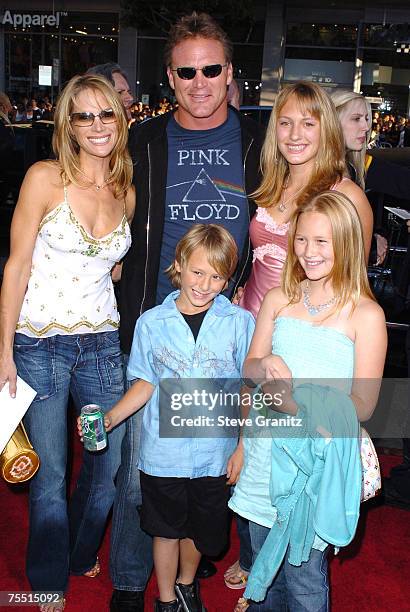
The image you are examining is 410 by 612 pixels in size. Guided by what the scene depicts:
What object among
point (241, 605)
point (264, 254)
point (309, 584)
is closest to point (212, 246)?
point (264, 254)

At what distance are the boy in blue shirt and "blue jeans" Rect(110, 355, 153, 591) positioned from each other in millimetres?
128

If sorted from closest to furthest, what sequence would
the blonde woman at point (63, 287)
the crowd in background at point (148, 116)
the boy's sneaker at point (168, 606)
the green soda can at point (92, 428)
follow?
the green soda can at point (92, 428) → the blonde woman at point (63, 287) → the boy's sneaker at point (168, 606) → the crowd in background at point (148, 116)

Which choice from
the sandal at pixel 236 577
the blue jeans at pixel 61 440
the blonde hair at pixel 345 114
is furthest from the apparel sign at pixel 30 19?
the sandal at pixel 236 577

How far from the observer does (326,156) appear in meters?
2.54

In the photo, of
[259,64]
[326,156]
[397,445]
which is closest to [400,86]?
[259,64]

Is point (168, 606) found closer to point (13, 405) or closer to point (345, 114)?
point (13, 405)

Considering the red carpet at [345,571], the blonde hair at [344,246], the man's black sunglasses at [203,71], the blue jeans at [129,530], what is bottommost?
the red carpet at [345,571]

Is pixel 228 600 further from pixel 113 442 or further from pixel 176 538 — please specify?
pixel 113 442

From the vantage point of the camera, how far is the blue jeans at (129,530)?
2740mm

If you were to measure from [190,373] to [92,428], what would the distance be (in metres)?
0.40

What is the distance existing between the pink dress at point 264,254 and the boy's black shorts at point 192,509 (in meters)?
0.70

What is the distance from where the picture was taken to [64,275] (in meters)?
2.57

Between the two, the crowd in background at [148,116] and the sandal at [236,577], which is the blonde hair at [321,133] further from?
the crowd in background at [148,116]

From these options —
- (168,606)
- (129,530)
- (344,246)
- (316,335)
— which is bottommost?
(168,606)
